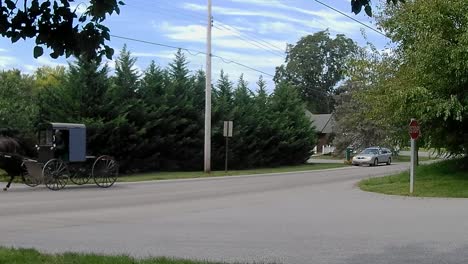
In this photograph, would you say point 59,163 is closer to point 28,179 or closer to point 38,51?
point 28,179

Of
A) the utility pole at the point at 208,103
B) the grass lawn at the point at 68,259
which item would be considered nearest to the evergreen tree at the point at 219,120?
the utility pole at the point at 208,103

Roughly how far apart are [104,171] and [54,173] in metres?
2.35

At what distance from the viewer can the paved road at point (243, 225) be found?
9.34m

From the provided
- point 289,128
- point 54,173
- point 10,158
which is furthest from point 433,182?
point 289,128

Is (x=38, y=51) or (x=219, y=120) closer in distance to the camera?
(x=38, y=51)

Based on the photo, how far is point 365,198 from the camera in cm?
1988

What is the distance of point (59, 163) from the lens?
70.9 feet

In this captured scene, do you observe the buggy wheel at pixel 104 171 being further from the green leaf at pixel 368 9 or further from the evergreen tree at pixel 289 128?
the evergreen tree at pixel 289 128

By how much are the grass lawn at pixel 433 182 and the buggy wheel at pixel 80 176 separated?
35.8 ft

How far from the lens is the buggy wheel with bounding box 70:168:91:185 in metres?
24.0

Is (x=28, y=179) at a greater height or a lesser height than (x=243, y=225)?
greater

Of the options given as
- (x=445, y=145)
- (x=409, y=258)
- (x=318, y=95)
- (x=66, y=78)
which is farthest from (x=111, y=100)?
(x=318, y=95)

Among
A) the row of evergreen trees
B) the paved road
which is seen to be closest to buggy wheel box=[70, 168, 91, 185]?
the paved road

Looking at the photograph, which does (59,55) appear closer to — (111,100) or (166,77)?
(111,100)
